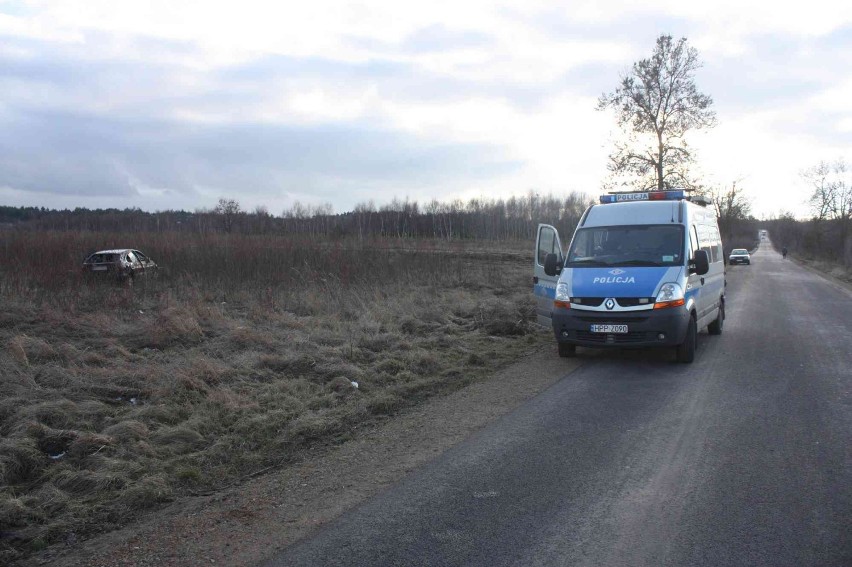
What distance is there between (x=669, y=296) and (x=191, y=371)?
21.8 feet

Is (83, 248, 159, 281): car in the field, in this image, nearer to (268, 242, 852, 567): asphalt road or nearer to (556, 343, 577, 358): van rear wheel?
(556, 343, 577, 358): van rear wheel

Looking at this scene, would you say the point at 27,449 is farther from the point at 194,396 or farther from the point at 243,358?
the point at 243,358

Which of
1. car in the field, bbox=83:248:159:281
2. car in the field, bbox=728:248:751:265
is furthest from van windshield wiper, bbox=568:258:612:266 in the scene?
car in the field, bbox=728:248:751:265

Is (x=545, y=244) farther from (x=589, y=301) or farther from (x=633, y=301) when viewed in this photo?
(x=633, y=301)

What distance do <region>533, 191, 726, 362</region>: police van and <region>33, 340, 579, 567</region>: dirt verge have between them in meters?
2.80

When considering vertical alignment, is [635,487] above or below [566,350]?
below

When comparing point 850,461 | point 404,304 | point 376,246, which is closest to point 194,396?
point 850,461

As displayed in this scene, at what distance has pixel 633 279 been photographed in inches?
374

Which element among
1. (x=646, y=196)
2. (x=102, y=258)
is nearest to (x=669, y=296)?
(x=646, y=196)

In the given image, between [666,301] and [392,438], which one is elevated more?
[666,301]

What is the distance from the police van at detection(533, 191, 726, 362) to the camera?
368 inches

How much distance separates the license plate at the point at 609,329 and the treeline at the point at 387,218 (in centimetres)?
4371

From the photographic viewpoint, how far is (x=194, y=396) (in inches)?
299

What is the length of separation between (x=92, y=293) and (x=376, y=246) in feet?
42.4
